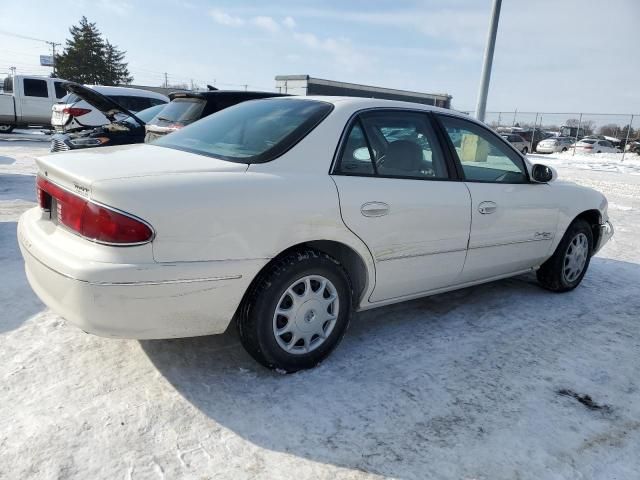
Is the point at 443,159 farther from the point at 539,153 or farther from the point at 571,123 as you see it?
the point at 571,123

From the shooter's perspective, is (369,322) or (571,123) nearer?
(369,322)

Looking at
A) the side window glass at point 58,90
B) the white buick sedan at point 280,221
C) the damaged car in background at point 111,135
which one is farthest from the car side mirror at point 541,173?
the side window glass at point 58,90

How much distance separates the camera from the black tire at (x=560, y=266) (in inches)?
171

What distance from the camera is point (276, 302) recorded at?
8.68 feet

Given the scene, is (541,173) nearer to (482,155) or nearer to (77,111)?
(482,155)

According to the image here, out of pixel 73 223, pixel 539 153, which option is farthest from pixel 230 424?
pixel 539 153

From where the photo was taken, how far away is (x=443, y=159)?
134 inches

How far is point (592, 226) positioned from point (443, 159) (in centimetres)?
217

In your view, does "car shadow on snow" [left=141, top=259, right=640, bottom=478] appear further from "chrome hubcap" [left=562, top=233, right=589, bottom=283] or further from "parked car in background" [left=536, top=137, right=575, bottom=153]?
"parked car in background" [left=536, top=137, right=575, bottom=153]

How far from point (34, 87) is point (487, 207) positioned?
18.8 meters

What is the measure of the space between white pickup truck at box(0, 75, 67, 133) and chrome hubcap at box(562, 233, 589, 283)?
17753 millimetres

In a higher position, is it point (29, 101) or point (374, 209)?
point (29, 101)

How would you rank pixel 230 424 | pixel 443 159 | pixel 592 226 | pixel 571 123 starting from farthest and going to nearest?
pixel 571 123 → pixel 592 226 → pixel 443 159 → pixel 230 424

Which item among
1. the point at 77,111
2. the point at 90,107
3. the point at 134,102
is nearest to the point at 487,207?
the point at 90,107
